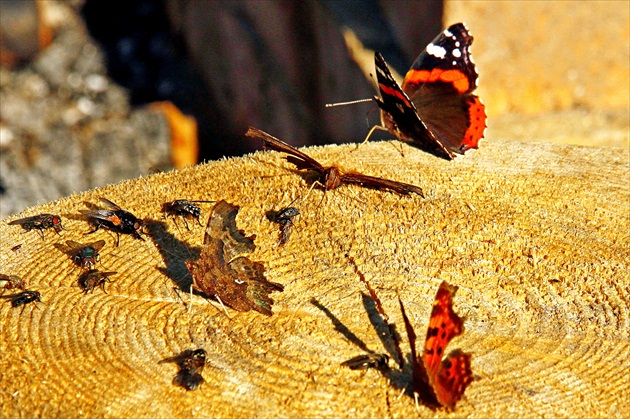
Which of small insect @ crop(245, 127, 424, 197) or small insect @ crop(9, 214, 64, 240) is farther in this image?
small insect @ crop(245, 127, 424, 197)

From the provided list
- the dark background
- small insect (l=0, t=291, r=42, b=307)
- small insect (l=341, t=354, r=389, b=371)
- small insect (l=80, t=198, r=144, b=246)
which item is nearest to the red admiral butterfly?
small insect (l=80, t=198, r=144, b=246)

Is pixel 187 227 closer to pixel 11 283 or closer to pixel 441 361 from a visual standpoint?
pixel 11 283

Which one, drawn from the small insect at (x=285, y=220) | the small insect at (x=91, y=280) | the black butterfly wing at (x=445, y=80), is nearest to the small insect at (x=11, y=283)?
the small insect at (x=91, y=280)

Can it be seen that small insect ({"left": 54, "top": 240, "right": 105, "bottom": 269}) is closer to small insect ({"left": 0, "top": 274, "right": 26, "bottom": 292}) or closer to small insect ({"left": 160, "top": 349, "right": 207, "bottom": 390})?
small insect ({"left": 0, "top": 274, "right": 26, "bottom": 292})

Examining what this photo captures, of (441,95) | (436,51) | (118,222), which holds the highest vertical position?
(436,51)

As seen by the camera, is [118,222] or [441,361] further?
[118,222]

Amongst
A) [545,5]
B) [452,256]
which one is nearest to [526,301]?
[452,256]

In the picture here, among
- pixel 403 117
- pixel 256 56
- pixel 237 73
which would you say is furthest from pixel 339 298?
pixel 237 73

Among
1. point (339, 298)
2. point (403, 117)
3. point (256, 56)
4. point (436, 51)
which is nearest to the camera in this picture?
point (339, 298)
